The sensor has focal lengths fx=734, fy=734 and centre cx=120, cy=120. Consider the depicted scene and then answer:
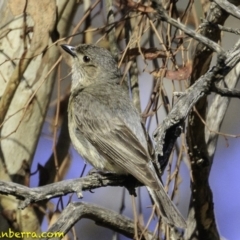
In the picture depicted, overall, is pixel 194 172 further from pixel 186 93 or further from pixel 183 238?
pixel 186 93

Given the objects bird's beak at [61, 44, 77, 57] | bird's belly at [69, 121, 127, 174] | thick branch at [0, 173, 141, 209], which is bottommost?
thick branch at [0, 173, 141, 209]

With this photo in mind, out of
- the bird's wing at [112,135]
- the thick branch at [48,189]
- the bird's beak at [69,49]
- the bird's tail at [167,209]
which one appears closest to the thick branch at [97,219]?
the thick branch at [48,189]

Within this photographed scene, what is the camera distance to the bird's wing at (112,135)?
4230 mm

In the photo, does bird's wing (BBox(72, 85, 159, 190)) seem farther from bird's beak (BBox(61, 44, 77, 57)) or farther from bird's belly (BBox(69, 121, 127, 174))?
bird's beak (BBox(61, 44, 77, 57))

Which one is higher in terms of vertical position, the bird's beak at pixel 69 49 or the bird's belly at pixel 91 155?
the bird's beak at pixel 69 49

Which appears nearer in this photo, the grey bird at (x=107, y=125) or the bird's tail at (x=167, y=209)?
the bird's tail at (x=167, y=209)

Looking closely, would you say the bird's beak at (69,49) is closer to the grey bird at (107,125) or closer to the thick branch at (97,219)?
the grey bird at (107,125)

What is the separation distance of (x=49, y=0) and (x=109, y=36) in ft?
1.60

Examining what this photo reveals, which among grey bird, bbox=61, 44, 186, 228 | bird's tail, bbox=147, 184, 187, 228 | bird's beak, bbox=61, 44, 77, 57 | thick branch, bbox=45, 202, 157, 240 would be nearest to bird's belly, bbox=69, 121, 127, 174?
grey bird, bbox=61, 44, 186, 228

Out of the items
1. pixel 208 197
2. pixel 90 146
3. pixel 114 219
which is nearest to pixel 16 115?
pixel 90 146

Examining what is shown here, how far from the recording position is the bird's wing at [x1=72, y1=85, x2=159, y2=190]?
4.23 meters

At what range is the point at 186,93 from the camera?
158 inches

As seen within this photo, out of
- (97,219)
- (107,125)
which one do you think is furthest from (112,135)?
(97,219)

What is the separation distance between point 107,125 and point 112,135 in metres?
0.12
